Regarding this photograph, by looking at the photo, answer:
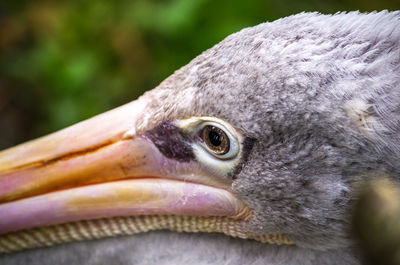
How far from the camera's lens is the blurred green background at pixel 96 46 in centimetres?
372

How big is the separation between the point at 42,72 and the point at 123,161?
213 cm

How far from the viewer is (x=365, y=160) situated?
1705 mm

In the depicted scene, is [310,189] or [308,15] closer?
[310,189]

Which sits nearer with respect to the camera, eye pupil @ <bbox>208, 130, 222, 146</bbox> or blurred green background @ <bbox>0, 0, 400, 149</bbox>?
eye pupil @ <bbox>208, 130, 222, 146</bbox>

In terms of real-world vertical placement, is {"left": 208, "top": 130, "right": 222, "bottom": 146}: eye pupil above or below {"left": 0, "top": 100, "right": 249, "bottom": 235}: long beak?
above

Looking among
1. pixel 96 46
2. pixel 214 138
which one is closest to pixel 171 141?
pixel 214 138

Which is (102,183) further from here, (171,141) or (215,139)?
(215,139)

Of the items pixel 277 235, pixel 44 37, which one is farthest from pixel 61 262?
pixel 44 37

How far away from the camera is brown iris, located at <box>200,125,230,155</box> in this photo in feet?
6.12

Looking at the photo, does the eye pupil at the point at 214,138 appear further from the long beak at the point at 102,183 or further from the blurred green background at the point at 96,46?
the blurred green background at the point at 96,46

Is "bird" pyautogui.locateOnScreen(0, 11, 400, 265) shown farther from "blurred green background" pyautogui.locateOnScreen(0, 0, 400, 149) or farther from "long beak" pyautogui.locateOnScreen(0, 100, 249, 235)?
"blurred green background" pyautogui.locateOnScreen(0, 0, 400, 149)

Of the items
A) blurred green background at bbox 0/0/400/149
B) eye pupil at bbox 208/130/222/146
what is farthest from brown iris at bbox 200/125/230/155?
blurred green background at bbox 0/0/400/149

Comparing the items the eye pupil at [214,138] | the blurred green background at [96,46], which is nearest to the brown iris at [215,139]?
the eye pupil at [214,138]

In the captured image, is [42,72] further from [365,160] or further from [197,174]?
[365,160]
